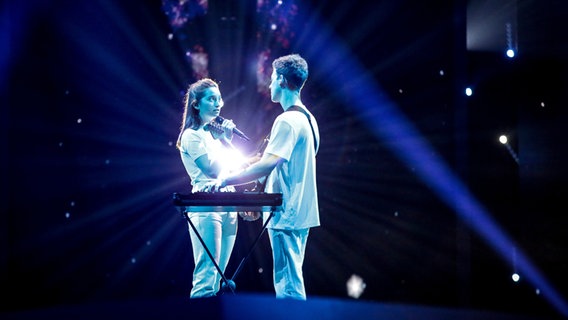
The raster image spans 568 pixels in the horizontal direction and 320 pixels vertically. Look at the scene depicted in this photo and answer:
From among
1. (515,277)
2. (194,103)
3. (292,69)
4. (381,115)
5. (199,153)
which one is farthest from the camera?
(381,115)

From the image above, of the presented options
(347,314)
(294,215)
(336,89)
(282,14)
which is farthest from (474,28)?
(347,314)

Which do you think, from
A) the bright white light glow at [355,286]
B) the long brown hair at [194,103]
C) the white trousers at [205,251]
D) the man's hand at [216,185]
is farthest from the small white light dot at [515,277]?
the long brown hair at [194,103]

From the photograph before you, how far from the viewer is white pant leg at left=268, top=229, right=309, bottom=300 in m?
3.01

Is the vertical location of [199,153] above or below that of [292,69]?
below

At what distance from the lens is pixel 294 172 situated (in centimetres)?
310

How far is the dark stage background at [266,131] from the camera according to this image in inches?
171

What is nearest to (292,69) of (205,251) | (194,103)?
(194,103)

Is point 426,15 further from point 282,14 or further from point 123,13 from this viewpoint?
point 123,13

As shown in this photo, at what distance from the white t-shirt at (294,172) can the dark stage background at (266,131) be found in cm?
190

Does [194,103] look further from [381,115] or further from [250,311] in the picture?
[381,115]

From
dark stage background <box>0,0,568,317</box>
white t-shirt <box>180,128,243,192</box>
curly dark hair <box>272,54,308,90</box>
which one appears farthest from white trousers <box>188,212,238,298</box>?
dark stage background <box>0,0,568,317</box>

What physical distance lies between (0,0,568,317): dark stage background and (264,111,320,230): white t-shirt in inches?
75.0

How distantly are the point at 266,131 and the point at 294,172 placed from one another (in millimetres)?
1982

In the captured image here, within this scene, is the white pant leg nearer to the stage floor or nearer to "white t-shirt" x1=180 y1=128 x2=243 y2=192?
the stage floor
